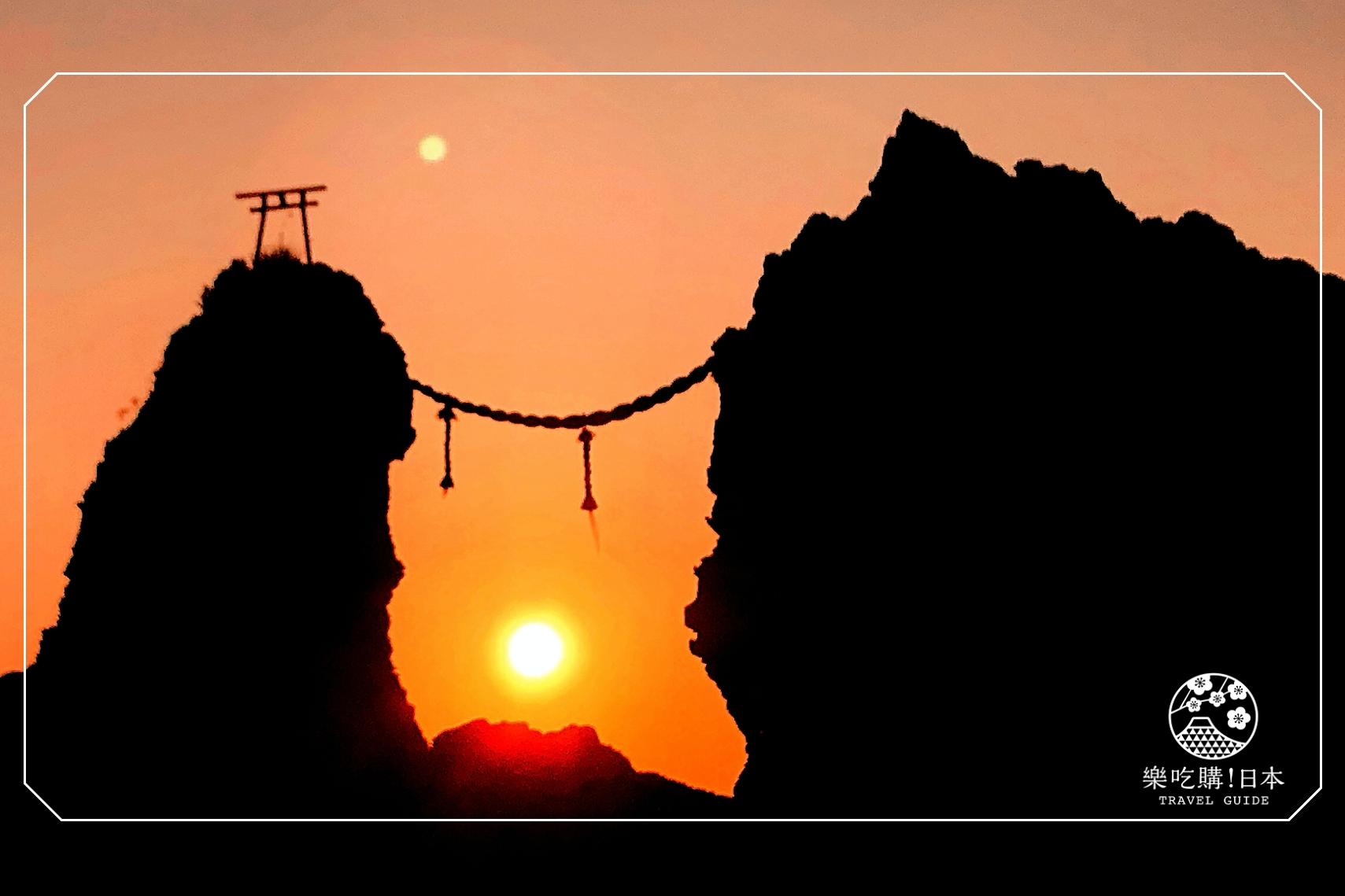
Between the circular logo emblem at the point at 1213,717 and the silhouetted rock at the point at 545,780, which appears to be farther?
the silhouetted rock at the point at 545,780

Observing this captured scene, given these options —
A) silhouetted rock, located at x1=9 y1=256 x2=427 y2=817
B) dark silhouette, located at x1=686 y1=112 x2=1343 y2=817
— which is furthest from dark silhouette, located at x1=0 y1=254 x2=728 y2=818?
dark silhouette, located at x1=686 y1=112 x2=1343 y2=817

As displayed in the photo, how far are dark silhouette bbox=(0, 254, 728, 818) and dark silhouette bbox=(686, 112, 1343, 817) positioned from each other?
7509 mm

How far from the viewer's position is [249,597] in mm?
25641

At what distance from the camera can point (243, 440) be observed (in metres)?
26.3

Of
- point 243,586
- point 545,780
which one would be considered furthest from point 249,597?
point 545,780

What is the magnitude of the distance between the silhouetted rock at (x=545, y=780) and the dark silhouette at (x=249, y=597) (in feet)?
0.39

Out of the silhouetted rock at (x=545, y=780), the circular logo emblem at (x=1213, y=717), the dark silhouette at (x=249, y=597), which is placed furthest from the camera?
the silhouetted rock at (x=545, y=780)

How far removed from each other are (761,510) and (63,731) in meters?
11.9

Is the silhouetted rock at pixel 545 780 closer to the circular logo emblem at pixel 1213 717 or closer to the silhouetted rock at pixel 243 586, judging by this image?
the silhouetted rock at pixel 243 586

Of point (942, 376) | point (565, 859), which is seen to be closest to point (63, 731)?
point (565, 859)

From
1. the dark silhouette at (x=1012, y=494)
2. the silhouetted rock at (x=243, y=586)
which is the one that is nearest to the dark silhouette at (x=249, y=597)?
the silhouetted rock at (x=243, y=586)

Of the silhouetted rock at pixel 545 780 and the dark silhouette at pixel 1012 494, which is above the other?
the dark silhouette at pixel 1012 494

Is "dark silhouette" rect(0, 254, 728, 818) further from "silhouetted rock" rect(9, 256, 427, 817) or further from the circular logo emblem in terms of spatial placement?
the circular logo emblem

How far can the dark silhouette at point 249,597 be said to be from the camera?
81.0 ft
